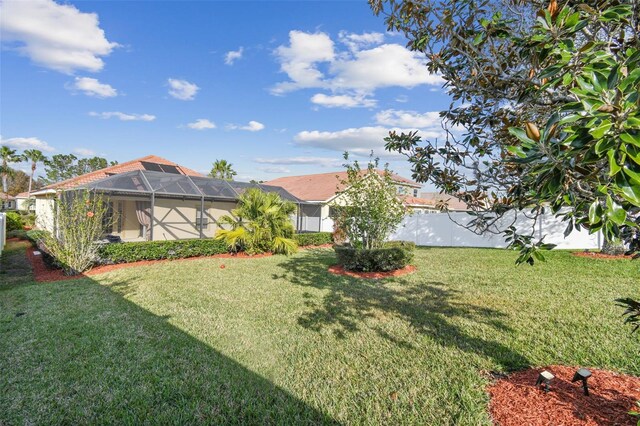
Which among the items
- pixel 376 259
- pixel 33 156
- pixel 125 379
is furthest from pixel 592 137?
pixel 33 156

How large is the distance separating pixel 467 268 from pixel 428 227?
8.78 metres

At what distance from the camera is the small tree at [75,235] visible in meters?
9.76

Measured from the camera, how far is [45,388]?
361 centimetres

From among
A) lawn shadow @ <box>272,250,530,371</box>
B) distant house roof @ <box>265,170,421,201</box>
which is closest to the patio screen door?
distant house roof @ <box>265,170,421,201</box>

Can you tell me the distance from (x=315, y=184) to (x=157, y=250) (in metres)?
18.1

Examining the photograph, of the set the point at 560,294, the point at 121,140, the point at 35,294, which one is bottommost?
the point at 35,294

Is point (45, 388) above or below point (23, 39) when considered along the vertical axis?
below

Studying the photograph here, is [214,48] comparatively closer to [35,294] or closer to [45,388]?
[35,294]

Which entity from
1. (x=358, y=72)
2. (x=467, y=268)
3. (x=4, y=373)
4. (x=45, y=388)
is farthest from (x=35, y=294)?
(x=467, y=268)

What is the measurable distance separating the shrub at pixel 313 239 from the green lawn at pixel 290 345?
8.60 m

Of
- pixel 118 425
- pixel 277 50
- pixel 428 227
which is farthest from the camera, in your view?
pixel 428 227

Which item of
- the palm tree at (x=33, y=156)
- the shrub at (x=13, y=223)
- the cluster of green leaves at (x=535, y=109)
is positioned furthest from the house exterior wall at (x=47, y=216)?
the palm tree at (x=33, y=156)

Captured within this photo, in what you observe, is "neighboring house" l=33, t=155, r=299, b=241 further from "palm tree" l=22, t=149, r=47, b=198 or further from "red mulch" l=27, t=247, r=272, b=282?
"palm tree" l=22, t=149, r=47, b=198

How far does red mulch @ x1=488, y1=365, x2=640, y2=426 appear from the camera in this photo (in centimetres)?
266
